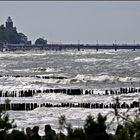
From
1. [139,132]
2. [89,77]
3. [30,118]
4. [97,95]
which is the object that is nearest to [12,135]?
[139,132]

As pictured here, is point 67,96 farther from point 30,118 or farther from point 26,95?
point 30,118

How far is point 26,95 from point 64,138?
4378 centimetres

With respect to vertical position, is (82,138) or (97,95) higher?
(82,138)

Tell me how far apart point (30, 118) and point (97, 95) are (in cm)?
1915

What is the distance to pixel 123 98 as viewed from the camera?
56.0 metres

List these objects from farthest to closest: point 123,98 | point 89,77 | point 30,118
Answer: point 89,77 → point 123,98 → point 30,118

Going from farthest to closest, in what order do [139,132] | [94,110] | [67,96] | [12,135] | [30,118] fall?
[67,96] < [94,110] < [30,118] < [12,135] < [139,132]

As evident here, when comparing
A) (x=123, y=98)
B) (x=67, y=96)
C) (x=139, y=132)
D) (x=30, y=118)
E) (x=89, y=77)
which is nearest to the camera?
(x=139, y=132)

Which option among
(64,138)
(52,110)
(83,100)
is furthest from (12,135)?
(83,100)

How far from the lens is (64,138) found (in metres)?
20.2

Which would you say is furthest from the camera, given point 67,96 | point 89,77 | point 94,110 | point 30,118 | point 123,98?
point 89,77

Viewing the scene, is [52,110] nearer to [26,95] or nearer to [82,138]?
[26,95]

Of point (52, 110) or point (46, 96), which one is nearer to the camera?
point (52, 110)

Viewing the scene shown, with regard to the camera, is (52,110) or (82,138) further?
(52,110)
